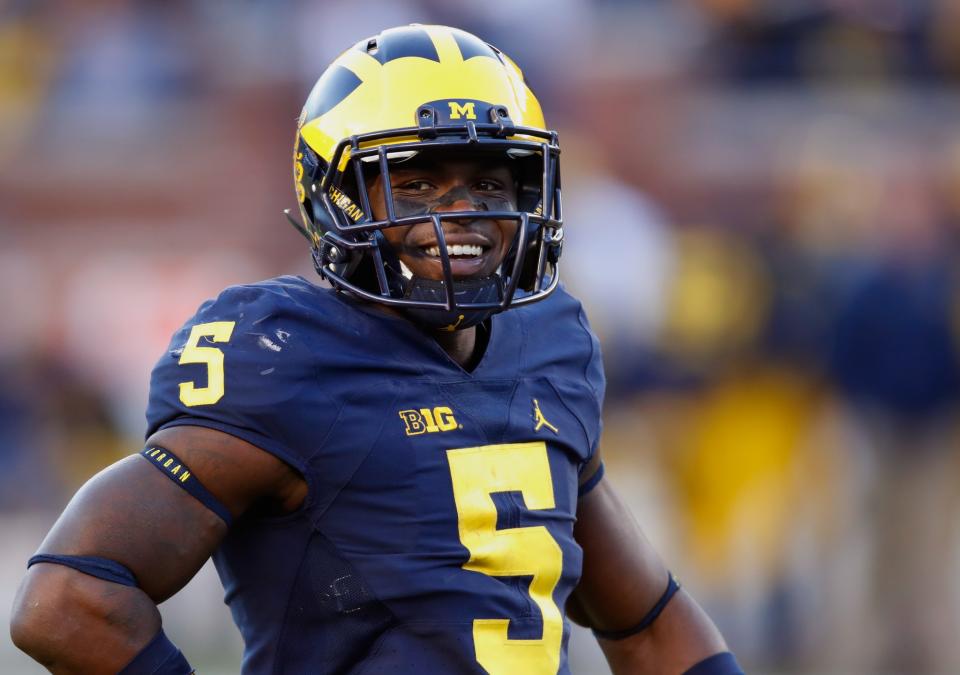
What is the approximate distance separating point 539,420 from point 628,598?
489 millimetres

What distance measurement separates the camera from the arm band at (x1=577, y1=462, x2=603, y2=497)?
2967mm

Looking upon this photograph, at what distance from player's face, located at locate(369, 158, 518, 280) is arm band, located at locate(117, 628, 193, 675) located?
0.72 meters

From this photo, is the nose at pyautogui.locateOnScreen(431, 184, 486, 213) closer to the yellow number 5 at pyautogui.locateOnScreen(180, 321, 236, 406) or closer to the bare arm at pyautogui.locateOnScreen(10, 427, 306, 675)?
the yellow number 5 at pyautogui.locateOnScreen(180, 321, 236, 406)

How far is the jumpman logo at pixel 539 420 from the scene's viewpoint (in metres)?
2.72

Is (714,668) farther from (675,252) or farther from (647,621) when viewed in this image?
(675,252)

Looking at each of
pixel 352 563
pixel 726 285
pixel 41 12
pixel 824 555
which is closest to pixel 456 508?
pixel 352 563

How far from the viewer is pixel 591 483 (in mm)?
2982

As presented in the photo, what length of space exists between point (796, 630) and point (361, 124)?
5025 mm

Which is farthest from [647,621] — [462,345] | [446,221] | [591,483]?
[446,221]

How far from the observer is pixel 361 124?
2736mm

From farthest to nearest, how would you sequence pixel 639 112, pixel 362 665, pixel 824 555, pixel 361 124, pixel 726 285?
pixel 639 112 → pixel 726 285 → pixel 824 555 → pixel 361 124 → pixel 362 665

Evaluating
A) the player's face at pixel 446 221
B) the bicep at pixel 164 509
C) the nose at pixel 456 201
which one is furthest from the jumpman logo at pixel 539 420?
the bicep at pixel 164 509

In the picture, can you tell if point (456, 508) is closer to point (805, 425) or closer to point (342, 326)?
point (342, 326)

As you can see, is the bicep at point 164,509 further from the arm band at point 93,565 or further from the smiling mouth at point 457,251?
the smiling mouth at point 457,251
